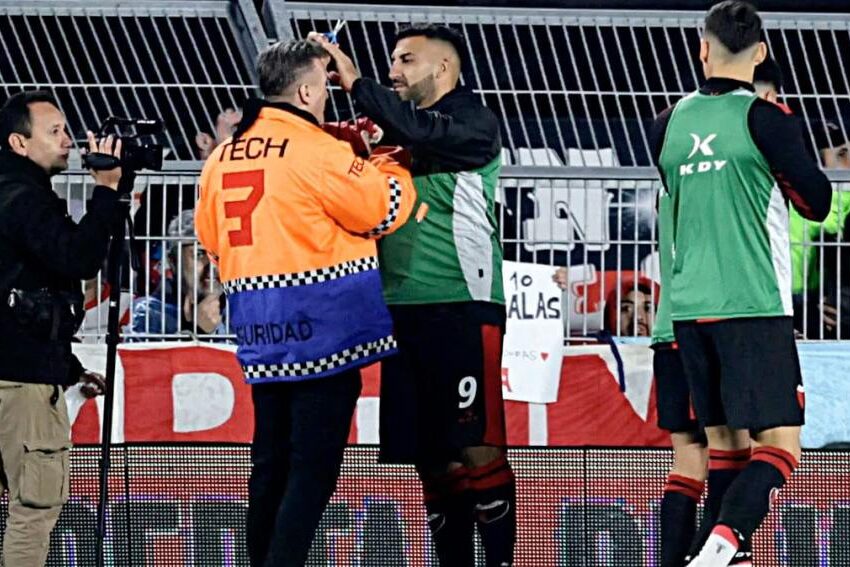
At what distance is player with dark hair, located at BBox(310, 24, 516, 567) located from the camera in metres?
7.05

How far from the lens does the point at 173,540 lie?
8406mm

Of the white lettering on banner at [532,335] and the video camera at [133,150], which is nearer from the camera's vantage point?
the video camera at [133,150]

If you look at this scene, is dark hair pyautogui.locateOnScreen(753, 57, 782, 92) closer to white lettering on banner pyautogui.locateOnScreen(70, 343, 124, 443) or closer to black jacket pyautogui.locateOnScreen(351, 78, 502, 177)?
black jacket pyautogui.locateOnScreen(351, 78, 502, 177)

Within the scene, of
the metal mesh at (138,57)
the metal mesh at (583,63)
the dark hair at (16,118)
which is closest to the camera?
the dark hair at (16,118)

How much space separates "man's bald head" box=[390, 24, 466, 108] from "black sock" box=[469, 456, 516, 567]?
4.69 ft

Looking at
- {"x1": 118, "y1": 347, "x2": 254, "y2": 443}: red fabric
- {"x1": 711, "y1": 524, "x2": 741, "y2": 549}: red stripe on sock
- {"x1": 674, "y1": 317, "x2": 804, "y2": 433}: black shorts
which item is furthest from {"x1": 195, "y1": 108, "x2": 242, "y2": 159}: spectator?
{"x1": 711, "y1": 524, "x2": 741, "y2": 549}: red stripe on sock

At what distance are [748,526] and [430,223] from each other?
1663 millimetres

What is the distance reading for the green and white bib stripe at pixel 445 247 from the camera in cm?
714

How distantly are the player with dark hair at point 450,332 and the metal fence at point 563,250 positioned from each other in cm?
254

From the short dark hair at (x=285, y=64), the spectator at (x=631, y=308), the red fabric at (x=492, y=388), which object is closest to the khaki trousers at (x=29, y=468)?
the short dark hair at (x=285, y=64)

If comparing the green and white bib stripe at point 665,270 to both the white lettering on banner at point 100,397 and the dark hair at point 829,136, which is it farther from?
the dark hair at point 829,136

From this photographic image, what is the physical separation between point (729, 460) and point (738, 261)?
Answer: 0.73m

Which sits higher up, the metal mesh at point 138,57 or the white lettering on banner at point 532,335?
the metal mesh at point 138,57

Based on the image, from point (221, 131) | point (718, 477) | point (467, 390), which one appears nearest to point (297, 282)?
point (467, 390)
